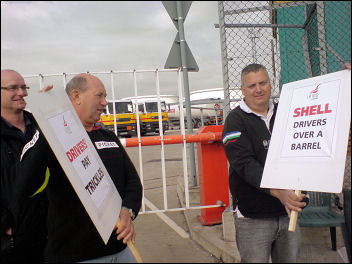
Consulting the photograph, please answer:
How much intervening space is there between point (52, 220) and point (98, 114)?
2.12ft

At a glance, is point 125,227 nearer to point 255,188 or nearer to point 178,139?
point 255,188

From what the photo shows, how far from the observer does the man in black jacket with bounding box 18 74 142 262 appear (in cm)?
144

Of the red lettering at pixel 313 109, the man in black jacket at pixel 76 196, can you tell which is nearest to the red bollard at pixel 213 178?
the man in black jacket at pixel 76 196

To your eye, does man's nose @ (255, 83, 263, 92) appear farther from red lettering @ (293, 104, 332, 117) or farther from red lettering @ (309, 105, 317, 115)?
red lettering @ (309, 105, 317, 115)

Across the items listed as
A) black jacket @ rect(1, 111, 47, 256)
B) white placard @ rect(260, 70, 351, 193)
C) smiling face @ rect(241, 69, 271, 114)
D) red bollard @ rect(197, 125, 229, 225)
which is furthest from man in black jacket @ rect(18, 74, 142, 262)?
red bollard @ rect(197, 125, 229, 225)

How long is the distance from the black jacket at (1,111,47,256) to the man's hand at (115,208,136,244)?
0.59 m

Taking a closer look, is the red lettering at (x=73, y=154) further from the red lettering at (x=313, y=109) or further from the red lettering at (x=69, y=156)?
the red lettering at (x=313, y=109)

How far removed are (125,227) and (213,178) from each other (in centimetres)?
230

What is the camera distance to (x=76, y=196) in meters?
1.67

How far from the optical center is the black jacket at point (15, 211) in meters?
1.83

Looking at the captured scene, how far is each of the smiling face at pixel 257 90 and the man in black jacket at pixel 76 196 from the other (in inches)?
36.5

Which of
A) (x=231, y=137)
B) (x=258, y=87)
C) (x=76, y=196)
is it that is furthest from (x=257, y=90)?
(x=76, y=196)

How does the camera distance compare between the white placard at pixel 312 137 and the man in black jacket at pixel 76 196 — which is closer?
the man in black jacket at pixel 76 196

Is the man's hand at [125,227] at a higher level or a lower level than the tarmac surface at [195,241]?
higher
